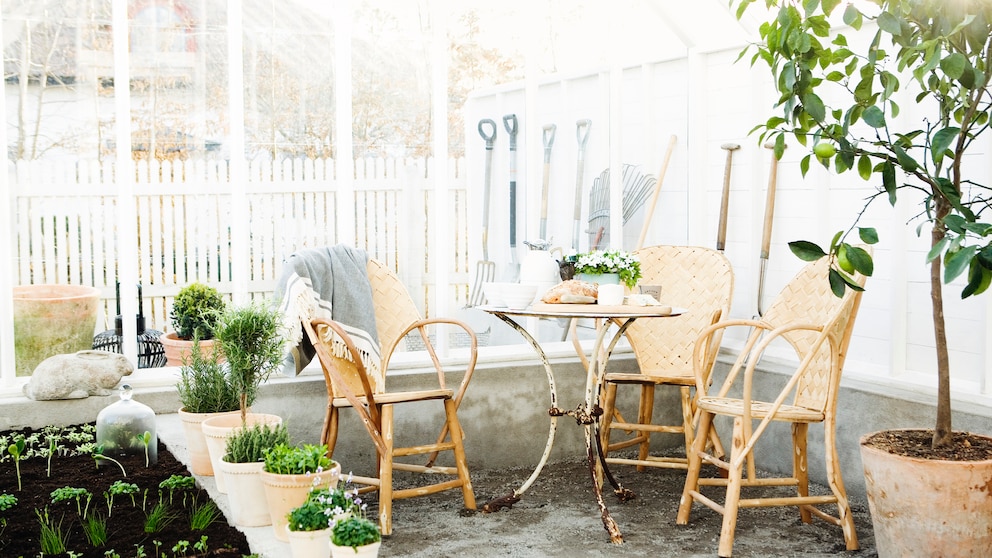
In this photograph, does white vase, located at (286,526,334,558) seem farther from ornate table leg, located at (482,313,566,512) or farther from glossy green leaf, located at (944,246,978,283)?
glossy green leaf, located at (944,246,978,283)

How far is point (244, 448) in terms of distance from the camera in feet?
10.7

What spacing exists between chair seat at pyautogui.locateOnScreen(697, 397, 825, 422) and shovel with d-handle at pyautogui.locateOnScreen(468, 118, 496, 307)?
1.38m

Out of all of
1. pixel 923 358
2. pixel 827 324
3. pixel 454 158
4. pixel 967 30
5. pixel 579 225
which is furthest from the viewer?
pixel 579 225

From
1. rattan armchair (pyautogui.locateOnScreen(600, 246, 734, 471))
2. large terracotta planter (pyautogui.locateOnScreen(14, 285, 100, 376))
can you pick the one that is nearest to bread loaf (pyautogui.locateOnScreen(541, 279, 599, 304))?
rattan armchair (pyautogui.locateOnScreen(600, 246, 734, 471))

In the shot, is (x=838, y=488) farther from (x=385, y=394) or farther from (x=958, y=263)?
(x=385, y=394)

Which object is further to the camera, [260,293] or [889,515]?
[260,293]

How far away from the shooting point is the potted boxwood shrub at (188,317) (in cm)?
423

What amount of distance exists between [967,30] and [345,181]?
255cm

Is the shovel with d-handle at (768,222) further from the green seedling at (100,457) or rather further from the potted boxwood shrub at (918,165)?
the green seedling at (100,457)

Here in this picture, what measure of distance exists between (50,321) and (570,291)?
2.06m

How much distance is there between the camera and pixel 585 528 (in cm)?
389

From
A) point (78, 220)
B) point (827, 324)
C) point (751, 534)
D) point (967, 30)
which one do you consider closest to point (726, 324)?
point (827, 324)

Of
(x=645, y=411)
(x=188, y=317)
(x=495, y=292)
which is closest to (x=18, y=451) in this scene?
(x=188, y=317)

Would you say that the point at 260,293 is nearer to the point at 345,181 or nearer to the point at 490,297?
the point at 345,181
